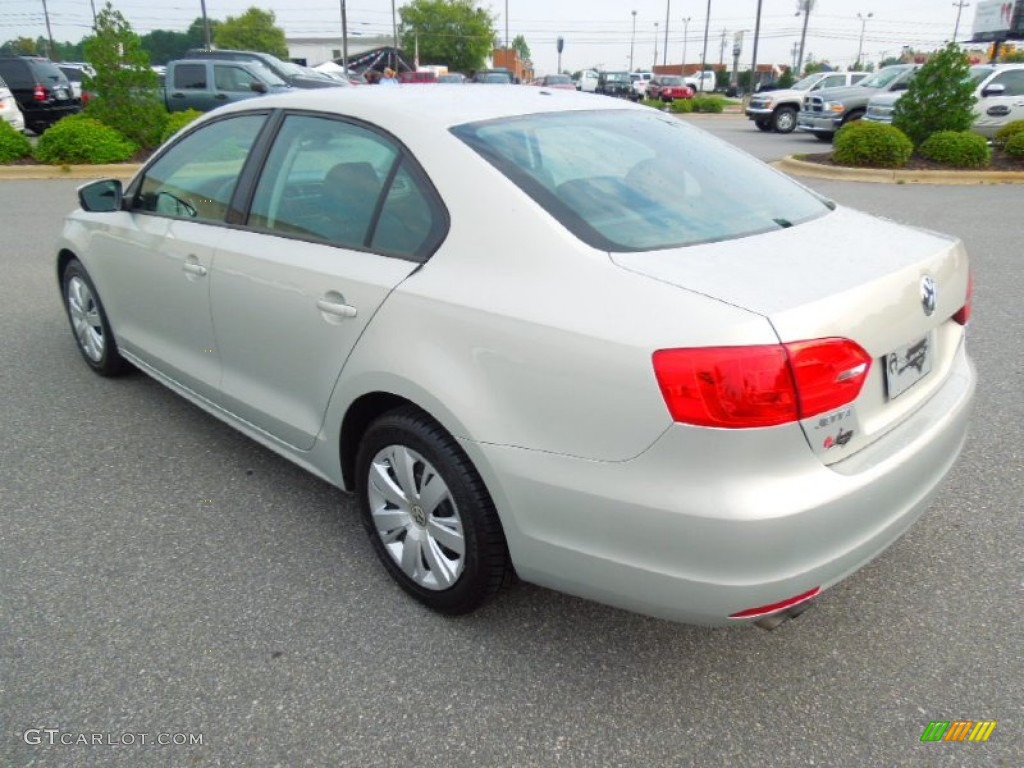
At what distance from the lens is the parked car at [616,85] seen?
154ft

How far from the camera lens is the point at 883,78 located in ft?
64.3

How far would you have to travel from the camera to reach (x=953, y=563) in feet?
9.24

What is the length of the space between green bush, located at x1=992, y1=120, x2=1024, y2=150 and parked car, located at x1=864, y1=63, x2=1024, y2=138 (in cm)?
216

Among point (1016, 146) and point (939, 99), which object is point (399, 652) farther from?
point (1016, 146)

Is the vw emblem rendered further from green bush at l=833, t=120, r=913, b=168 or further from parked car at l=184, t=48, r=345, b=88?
parked car at l=184, t=48, r=345, b=88

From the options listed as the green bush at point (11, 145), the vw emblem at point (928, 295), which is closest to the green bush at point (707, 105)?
the green bush at point (11, 145)

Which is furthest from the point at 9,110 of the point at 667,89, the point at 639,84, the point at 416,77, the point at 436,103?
the point at 639,84

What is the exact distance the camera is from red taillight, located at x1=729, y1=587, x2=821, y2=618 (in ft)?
6.29

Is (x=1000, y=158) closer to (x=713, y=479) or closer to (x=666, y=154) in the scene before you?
(x=666, y=154)

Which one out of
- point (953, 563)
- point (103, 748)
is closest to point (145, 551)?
point (103, 748)

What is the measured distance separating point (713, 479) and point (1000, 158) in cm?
1523

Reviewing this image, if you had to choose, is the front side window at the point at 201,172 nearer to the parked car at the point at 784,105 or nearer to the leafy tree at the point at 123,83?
the leafy tree at the point at 123,83

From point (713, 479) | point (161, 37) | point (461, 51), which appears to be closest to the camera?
point (713, 479)

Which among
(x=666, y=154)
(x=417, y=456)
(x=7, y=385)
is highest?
(x=666, y=154)
